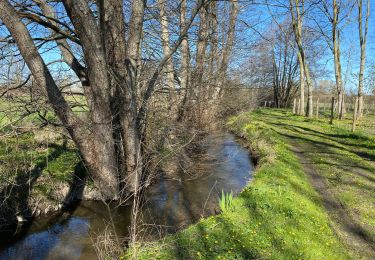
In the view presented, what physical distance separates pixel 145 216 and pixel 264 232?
3387mm

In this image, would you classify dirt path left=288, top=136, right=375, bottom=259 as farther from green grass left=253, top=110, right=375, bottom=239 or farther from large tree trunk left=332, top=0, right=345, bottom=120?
large tree trunk left=332, top=0, right=345, bottom=120

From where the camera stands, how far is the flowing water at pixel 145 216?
265 inches

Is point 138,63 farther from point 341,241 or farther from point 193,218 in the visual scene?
point 341,241

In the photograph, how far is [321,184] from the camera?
869cm

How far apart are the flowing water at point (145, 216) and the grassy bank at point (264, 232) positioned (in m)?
0.86

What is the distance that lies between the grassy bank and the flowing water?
2.82ft

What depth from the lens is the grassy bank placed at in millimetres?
5172

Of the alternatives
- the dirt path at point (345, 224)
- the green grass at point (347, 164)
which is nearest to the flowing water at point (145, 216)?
the dirt path at point (345, 224)

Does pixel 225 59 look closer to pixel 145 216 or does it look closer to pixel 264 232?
pixel 145 216

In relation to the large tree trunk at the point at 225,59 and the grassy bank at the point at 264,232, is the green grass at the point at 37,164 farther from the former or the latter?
the large tree trunk at the point at 225,59

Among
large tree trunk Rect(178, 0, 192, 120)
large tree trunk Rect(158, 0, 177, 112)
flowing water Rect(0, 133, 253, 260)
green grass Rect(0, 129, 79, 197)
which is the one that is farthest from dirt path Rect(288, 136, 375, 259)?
green grass Rect(0, 129, 79, 197)

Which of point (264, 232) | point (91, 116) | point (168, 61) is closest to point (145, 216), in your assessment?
point (91, 116)

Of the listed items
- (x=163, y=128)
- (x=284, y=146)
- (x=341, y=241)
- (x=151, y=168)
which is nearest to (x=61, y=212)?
(x=151, y=168)

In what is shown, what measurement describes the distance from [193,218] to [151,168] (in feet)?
9.57
